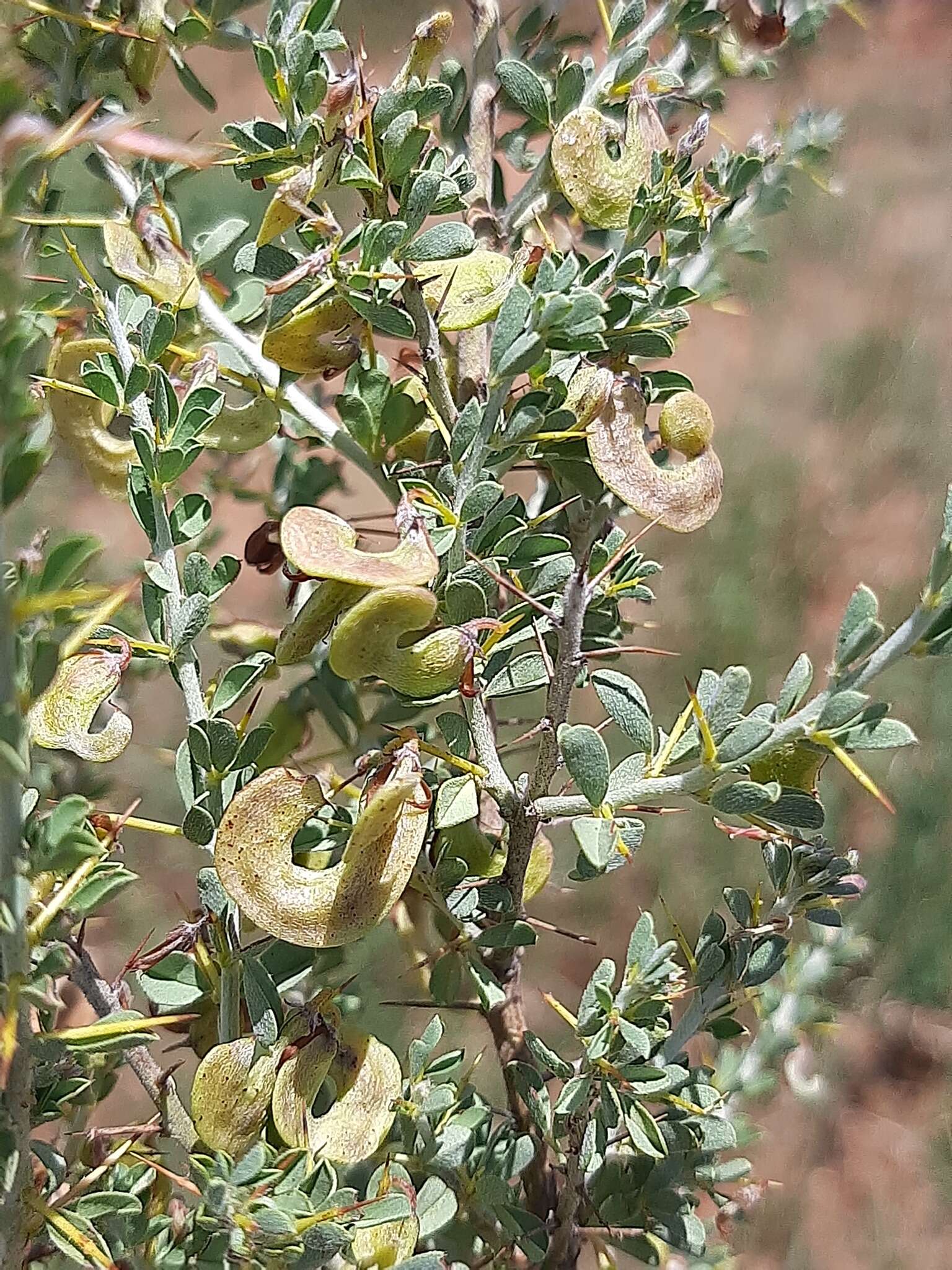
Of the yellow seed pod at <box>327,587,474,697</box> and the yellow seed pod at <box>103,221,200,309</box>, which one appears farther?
the yellow seed pod at <box>103,221,200,309</box>

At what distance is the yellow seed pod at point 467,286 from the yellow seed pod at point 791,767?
22cm

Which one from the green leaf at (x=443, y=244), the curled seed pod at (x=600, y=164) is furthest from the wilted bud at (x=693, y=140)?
the green leaf at (x=443, y=244)

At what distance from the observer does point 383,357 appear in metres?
0.58

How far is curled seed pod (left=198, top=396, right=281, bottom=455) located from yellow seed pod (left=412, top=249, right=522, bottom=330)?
10 centimetres

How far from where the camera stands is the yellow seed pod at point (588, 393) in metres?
0.47

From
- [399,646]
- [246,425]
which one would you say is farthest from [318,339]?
[399,646]

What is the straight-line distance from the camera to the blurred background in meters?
2.29

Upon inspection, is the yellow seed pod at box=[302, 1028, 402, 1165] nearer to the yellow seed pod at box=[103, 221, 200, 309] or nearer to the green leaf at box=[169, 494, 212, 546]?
the green leaf at box=[169, 494, 212, 546]

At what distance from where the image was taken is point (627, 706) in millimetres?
459

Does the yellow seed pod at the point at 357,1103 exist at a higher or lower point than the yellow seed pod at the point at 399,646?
lower

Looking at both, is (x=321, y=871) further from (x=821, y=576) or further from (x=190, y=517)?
(x=821, y=576)

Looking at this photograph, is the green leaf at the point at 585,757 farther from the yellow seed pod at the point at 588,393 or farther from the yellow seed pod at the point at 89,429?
the yellow seed pod at the point at 89,429

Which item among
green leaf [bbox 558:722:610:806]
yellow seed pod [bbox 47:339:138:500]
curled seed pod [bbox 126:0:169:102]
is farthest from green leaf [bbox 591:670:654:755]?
curled seed pod [bbox 126:0:169:102]

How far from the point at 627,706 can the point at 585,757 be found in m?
0.05
